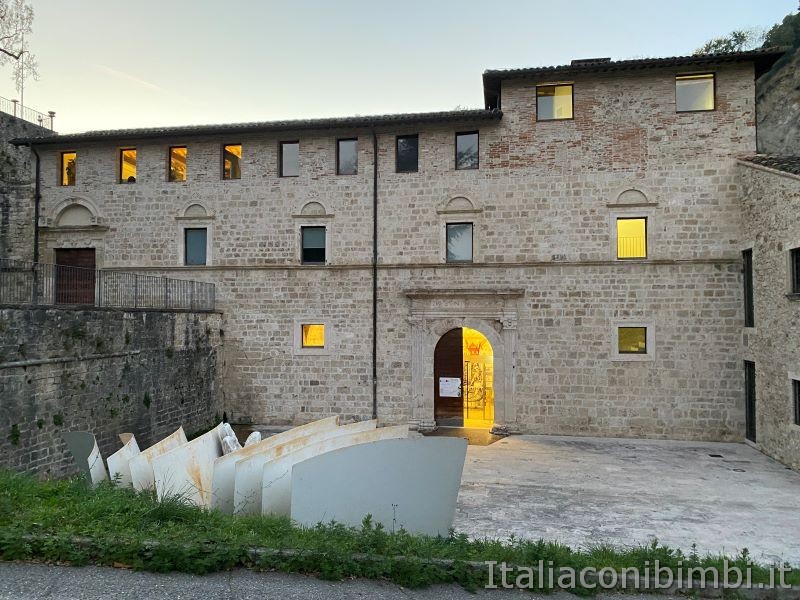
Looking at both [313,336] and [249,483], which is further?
[313,336]

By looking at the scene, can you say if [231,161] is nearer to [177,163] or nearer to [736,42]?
[177,163]

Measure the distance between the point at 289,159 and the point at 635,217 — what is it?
35.0 ft

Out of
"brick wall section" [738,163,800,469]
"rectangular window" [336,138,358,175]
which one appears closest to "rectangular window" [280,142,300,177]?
"rectangular window" [336,138,358,175]

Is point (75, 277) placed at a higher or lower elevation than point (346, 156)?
lower

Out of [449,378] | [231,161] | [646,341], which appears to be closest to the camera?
[646,341]

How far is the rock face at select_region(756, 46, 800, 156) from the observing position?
71.7 feet

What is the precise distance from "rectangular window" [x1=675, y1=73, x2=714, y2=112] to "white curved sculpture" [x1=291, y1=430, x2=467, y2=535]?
1267cm

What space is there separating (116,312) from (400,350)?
24.9 ft

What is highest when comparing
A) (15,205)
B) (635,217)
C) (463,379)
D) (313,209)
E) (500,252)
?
(15,205)

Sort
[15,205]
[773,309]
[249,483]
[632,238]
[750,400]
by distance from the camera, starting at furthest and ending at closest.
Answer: [15,205]
[632,238]
[750,400]
[773,309]
[249,483]

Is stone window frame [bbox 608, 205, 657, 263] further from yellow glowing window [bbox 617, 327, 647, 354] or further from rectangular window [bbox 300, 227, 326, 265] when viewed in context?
rectangular window [bbox 300, 227, 326, 265]

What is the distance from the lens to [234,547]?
486 centimetres

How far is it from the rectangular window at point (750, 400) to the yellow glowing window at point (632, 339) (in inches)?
102

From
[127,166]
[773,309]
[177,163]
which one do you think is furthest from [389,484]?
[127,166]
